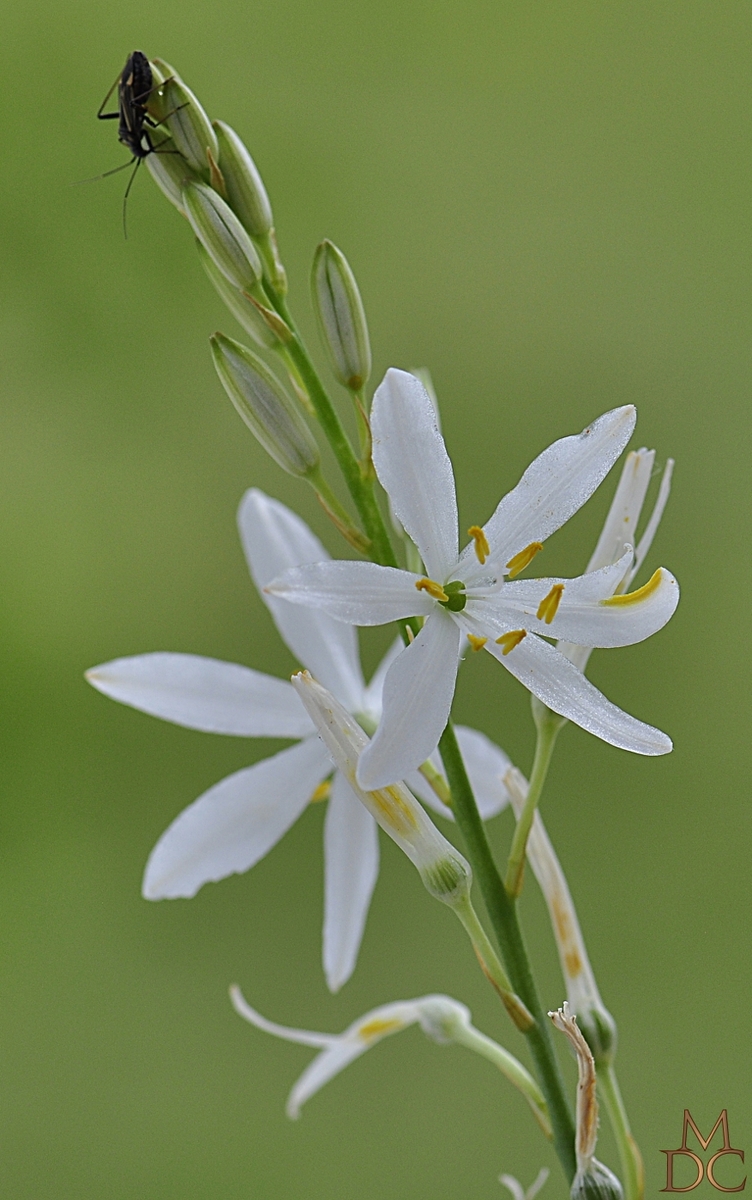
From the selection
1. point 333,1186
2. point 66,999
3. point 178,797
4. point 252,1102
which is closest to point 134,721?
point 178,797

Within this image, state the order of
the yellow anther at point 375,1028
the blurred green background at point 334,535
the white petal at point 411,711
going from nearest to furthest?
the white petal at point 411,711, the yellow anther at point 375,1028, the blurred green background at point 334,535

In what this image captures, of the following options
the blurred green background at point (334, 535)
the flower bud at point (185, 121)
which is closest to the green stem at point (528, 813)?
the flower bud at point (185, 121)

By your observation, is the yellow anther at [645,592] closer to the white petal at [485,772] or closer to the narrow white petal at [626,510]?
the narrow white petal at [626,510]

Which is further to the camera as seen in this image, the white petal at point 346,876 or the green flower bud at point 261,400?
the white petal at point 346,876

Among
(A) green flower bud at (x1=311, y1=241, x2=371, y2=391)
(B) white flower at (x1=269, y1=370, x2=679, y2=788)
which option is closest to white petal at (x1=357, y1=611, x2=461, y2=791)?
(B) white flower at (x1=269, y1=370, x2=679, y2=788)

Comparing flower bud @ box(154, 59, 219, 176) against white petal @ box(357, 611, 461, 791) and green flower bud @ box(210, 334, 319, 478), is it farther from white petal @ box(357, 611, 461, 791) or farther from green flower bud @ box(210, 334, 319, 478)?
white petal @ box(357, 611, 461, 791)

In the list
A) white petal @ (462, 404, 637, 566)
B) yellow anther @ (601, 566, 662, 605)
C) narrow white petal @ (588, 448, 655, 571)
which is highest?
white petal @ (462, 404, 637, 566)

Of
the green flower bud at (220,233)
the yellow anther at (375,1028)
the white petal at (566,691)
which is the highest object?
the green flower bud at (220,233)

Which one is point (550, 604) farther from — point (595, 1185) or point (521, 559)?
point (595, 1185)
